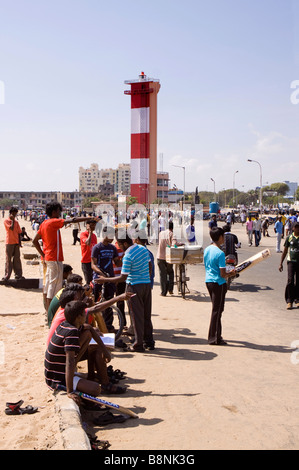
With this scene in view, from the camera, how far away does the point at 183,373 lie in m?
6.27

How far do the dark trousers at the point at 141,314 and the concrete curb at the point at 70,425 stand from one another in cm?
238

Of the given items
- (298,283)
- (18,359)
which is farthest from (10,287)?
(298,283)

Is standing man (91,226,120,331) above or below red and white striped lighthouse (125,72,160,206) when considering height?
below

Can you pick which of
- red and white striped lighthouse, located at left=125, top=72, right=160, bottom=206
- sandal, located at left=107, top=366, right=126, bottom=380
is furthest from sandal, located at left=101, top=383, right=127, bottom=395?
red and white striped lighthouse, located at left=125, top=72, right=160, bottom=206

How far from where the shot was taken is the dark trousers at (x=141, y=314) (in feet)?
23.6

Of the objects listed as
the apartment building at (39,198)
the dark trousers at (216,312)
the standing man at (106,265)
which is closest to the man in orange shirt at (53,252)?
the standing man at (106,265)

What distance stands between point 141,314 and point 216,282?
1.31 m

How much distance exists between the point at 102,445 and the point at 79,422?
0.98ft

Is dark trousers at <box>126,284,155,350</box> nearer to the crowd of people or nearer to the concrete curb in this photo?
the crowd of people

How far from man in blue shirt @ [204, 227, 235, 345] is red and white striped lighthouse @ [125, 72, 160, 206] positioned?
8655cm

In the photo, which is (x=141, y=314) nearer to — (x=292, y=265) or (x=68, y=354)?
(x=68, y=354)

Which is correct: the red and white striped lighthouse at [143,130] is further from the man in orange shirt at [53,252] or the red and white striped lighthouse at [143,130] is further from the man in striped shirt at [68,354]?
the man in striped shirt at [68,354]

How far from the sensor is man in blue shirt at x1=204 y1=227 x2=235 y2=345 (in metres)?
7.57

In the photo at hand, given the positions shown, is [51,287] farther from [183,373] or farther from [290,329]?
[290,329]
